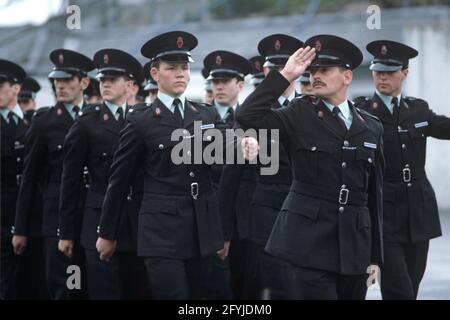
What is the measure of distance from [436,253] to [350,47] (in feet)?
24.0

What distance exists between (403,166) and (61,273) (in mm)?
2883

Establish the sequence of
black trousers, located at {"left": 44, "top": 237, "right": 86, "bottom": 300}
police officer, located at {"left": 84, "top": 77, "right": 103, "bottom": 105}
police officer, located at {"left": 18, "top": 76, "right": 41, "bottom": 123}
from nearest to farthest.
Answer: black trousers, located at {"left": 44, "top": 237, "right": 86, "bottom": 300}, police officer, located at {"left": 84, "top": 77, "right": 103, "bottom": 105}, police officer, located at {"left": 18, "top": 76, "right": 41, "bottom": 123}

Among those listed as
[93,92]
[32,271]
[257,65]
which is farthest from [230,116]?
[32,271]

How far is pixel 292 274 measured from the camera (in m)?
6.34

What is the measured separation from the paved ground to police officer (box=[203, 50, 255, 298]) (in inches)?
56.0

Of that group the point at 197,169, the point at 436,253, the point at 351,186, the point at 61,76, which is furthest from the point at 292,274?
the point at 436,253

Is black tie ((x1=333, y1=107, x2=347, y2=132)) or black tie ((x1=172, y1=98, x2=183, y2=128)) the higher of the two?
black tie ((x1=172, y1=98, x2=183, y2=128))

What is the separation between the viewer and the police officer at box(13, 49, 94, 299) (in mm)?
8781

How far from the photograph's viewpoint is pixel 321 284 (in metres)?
6.23

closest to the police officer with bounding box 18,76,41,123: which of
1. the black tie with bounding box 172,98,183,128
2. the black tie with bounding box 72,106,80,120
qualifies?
the black tie with bounding box 72,106,80,120

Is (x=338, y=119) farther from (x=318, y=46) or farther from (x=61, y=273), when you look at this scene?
(x=61, y=273)

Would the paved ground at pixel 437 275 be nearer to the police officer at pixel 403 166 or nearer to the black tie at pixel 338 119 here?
the police officer at pixel 403 166

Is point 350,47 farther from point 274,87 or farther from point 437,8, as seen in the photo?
point 437,8

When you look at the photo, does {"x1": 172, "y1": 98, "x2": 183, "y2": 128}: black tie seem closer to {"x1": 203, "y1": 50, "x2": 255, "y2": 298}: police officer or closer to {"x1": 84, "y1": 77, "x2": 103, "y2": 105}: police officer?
{"x1": 203, "y1": 50, "x2": 255, "y2": 298}: police officer
